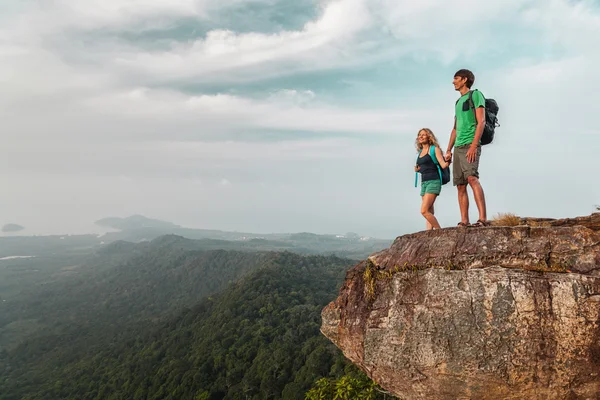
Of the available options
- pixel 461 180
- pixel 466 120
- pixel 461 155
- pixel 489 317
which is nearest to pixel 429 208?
pixel 461 180

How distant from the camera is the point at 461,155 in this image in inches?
297

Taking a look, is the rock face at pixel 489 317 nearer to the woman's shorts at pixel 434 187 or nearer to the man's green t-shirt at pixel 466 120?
the woman's shorts at pixel 434 187

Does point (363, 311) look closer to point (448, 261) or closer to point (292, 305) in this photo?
point (448, 261)

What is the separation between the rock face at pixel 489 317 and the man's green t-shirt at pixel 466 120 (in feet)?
6.71

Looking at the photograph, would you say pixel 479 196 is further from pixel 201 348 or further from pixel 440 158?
pixel 201 348

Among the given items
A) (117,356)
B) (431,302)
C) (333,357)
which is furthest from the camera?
(117,356)

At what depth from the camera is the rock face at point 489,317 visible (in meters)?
5.85

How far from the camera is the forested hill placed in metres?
58.3

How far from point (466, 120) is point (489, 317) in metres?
4.14

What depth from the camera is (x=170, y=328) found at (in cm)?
9825

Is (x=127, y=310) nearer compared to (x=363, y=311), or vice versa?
(x=363, y=311)

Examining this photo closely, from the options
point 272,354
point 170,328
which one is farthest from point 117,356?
point 272,354

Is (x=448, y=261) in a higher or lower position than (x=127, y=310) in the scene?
higher

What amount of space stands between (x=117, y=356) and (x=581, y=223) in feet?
379
